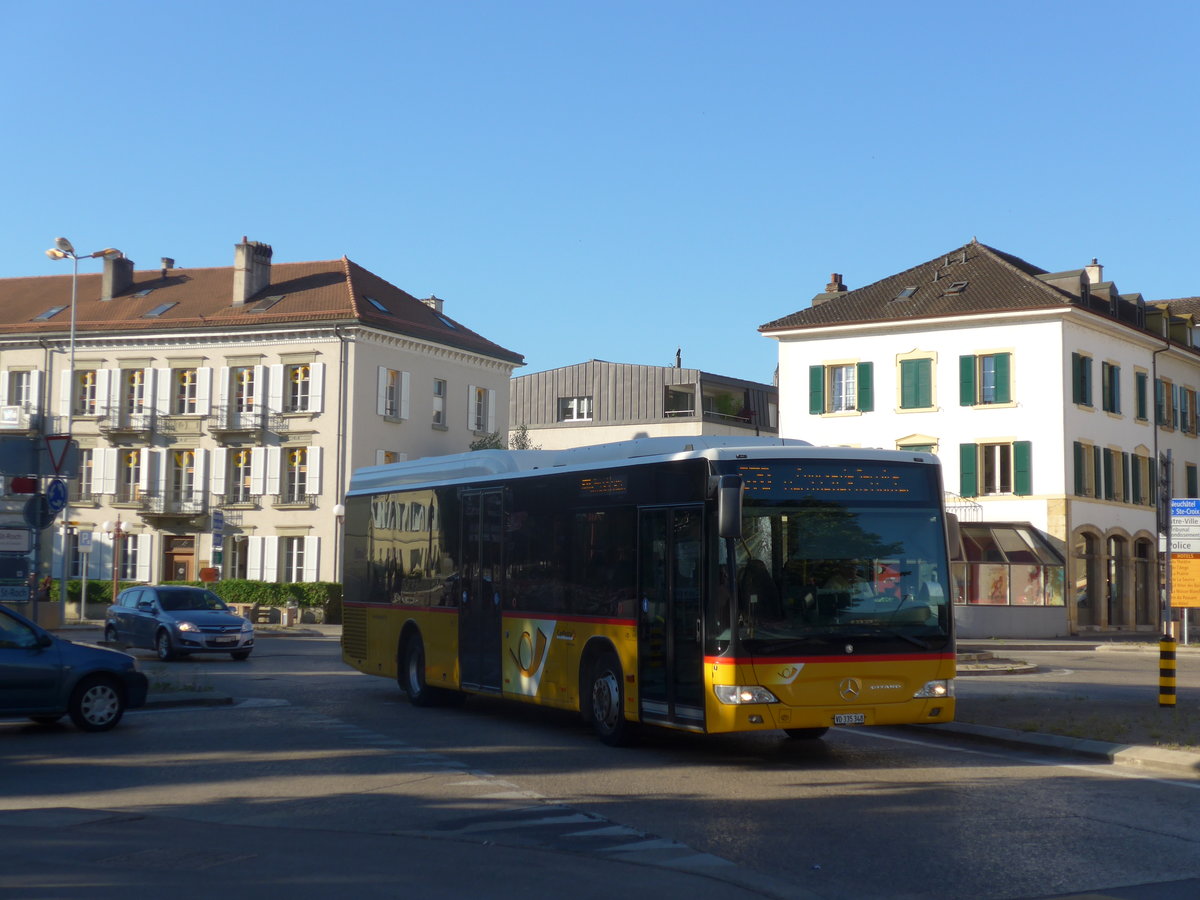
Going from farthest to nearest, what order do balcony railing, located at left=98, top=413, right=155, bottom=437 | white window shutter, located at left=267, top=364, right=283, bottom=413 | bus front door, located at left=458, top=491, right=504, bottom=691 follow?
balcony railing, located at left=98, top=413, right=155, bottom=437 < white window shutter, located at left=267, top=364, right=283, bottom=413 < bus front door, located at left=458, top=491, right=504, bottom=691

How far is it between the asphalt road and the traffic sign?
3147 mm

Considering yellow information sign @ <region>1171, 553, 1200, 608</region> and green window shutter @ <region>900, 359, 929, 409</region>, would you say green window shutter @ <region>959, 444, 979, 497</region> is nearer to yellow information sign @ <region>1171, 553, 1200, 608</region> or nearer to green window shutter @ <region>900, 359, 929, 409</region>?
green window shutter @ <region>900, 359, 929, 409</region>

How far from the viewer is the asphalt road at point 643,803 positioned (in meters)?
8.45

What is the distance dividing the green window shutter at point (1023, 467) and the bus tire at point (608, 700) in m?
37.5

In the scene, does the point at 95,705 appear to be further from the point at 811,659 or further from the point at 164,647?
the point at 164,647

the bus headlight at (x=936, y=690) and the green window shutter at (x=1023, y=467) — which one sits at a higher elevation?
the green window shutter at (x=1023, y=467)

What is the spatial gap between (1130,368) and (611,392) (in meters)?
31.8

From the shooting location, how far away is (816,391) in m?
53.7

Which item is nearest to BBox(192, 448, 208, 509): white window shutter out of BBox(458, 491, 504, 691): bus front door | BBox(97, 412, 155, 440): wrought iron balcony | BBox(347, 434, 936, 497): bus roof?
BBox(97, 412, 155, 440): wrought iron balcony

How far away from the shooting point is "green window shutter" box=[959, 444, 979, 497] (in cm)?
5009

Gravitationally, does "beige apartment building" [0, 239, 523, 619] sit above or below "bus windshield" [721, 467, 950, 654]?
above

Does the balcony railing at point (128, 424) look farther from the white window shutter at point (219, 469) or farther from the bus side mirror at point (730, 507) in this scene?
the bus side mirror at point (730, 507)

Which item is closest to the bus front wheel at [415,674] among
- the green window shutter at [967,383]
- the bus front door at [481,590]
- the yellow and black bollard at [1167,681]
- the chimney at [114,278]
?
the bus front door at [481,590]

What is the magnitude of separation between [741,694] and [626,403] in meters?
67.3
